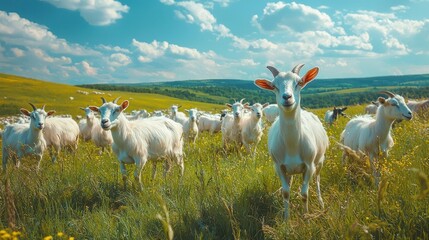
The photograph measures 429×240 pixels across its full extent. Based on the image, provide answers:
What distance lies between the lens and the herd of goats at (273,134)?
4.88 meters

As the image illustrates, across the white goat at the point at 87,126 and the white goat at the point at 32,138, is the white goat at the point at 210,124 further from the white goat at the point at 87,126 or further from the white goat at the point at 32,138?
the white goat at the point at 32,138

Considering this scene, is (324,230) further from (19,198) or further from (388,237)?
(19,198)

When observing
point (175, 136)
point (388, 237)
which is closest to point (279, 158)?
point (388, 237)

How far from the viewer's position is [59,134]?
43.9ft

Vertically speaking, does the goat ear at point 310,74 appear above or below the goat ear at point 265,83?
above

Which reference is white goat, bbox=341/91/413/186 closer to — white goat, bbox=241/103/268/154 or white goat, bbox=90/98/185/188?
white goat, bbox=90/98/185/188

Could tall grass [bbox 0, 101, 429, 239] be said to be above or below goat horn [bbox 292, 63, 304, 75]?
below

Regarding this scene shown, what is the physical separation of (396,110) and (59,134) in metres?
11.8

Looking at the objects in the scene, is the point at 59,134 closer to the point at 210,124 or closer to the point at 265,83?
the point at 265,83

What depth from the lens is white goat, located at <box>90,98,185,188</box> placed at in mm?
7789

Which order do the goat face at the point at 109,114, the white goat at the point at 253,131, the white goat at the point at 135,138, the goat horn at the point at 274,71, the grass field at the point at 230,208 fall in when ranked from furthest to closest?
the white goat at the point at 253,131
the white goat at the point at 135,138
the goat face at the point at 109,114
the goat horn at the point at 274,71
the grass field at the point at 230,208

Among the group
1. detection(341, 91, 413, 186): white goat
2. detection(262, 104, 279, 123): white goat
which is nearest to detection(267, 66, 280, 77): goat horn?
detection(341, 91, 413, 186): white goat

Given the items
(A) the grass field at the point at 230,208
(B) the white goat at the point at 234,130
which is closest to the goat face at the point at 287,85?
(A) the grass field at the point at 230,208

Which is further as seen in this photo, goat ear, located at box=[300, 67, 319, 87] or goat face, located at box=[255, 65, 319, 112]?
goat ear, located at box=[300, 67, 319, 87]
